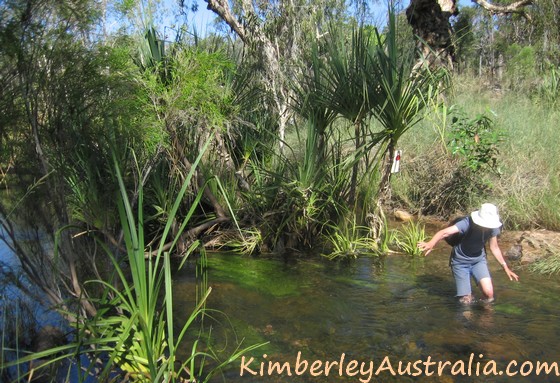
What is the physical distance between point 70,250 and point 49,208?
585 mm

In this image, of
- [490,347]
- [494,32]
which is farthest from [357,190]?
[494,32]

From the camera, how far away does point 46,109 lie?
3.85 m

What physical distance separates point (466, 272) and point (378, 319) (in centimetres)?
112

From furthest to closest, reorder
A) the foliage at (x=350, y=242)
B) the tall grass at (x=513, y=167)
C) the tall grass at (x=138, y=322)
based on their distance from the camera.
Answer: the tall grass at (x=513, y=167) < the foliage at (x=350, y=242) < the tall grass at (x=138, y=322)

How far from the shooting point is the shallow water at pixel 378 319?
428 cm

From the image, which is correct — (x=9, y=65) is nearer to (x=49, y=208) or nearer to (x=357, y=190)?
Result: (x=49, y=208)

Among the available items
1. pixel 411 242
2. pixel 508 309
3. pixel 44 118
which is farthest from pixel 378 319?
pixel 44 118

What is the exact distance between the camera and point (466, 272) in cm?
554

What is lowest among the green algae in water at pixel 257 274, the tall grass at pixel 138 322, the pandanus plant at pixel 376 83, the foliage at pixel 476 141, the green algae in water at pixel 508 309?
the green algae in water at pixel 508 309

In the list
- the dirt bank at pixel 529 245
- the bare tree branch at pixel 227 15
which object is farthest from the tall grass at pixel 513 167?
the bare tree branch at pixel 227 15

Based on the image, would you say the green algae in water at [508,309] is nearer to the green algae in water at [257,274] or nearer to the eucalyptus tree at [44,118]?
the green algae in water at [257,274]

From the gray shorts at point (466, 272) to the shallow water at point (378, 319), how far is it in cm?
20

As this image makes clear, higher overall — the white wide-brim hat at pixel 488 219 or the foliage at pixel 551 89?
the foliage at pixel 551 89

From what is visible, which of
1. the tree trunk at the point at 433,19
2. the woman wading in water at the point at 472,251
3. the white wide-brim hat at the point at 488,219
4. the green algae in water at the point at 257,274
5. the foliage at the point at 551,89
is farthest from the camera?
the foliage at the point at 551,89
